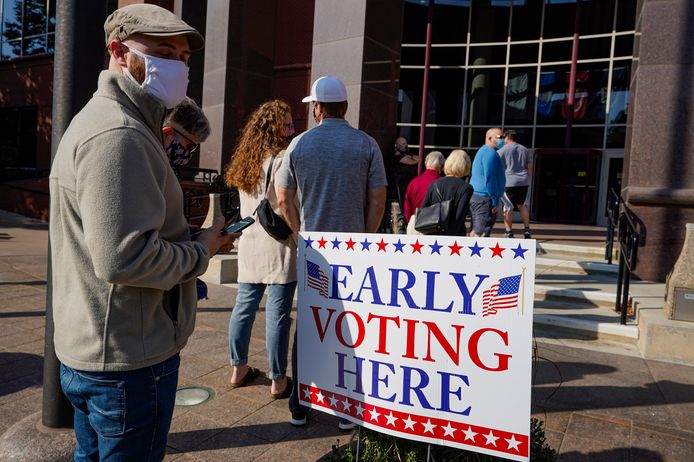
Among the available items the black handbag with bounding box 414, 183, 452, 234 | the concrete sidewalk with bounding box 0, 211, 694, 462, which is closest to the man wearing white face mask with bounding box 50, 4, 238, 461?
the concrete sidewalk with bounding box 0, 211, 694, 462

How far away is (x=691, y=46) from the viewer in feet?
22.9

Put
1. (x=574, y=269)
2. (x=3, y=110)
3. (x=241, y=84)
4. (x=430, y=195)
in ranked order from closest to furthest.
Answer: (x=430, y=195), (x=574, y=269), (x=241, y=84), (x=3, y=110)

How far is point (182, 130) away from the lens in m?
2.37

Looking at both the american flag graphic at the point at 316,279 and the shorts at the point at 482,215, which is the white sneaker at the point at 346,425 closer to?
the american flag graphic at the point at 316,279

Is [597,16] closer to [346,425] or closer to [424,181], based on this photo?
[424,181]

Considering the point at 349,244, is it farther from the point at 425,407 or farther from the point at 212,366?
the point at 212,366

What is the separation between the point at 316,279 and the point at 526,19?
18618 mm

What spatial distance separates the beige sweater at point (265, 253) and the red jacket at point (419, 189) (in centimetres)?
266

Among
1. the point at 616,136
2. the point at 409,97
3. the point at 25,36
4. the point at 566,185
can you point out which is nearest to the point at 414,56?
the point at 409,97

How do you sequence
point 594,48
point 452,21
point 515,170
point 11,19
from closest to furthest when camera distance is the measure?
point 515,170 → point 594,48 → point 452,21 → point 11,19

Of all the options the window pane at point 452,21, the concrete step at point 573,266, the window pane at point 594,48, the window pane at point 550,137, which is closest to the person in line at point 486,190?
the concrete step at point 573,266

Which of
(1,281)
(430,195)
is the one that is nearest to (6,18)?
(1,281)

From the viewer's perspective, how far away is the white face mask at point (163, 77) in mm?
1703

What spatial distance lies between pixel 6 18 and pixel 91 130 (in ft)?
86.0
